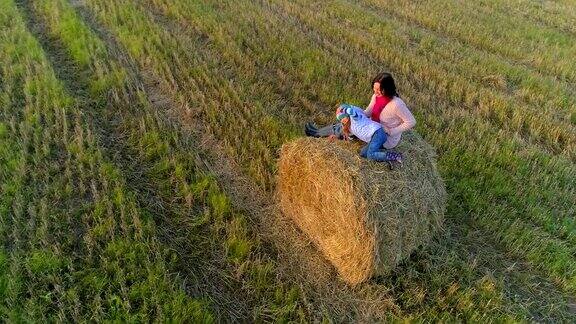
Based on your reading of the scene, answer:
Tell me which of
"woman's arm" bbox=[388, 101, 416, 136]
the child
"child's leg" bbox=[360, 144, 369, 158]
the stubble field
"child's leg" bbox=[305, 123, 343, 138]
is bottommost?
the stubble field

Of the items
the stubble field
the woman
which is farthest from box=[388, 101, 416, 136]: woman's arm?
the stubble field

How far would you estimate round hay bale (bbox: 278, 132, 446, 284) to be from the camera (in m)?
4.85

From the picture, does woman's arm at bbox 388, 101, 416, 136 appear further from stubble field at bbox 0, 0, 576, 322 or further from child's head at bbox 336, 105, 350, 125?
stubble field at bbox 0, 0, 576, 322

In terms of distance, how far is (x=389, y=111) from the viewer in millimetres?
5465

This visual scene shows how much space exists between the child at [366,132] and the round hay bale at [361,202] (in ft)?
0.33

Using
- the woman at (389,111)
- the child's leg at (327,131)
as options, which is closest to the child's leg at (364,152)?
the woman at (389,111)

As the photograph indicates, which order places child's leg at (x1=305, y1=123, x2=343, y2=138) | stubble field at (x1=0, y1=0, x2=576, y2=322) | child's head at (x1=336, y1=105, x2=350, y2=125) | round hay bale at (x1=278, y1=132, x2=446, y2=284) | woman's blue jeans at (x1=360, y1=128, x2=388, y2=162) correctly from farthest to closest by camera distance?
child's leg at (x1=305, y1=123, x2=343, y2=138) → child's head at (x1=336, y1=105, x2=350, y2=125) → woman's blue jeans at (x1=360, y1=128, x2=388, y2=162) → stubble field at (x1=0, y1=0, x2=576, y2=322) → round hay bale at (x1=278, y1=132, x2=446, y2=284)

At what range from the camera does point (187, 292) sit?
495 cm

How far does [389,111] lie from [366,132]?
360 millimetres

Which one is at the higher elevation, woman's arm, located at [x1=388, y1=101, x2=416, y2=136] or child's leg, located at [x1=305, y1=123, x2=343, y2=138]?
woman's arm, located at [x1=388, y1=101, x2=416, y2=136]

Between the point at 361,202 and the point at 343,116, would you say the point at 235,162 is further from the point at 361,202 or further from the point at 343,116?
the point at 361,202

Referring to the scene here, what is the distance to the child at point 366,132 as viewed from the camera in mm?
5250

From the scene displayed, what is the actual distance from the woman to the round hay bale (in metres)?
0.24

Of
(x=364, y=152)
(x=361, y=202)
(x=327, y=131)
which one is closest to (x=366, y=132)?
(x=364, y=152)
